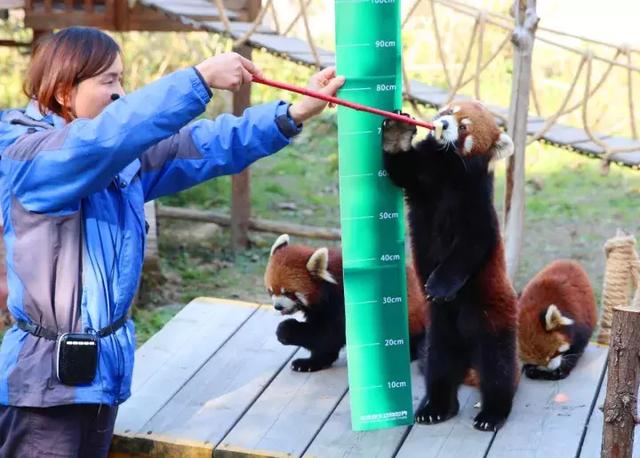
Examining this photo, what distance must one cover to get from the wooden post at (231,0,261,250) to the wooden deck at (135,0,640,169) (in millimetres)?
434

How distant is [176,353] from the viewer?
408 centimetres

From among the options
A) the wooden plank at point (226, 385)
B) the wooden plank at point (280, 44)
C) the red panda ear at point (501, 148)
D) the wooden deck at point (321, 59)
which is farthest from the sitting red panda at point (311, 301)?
the wooden plank at point (280, 44)

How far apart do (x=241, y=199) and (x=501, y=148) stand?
156 inches

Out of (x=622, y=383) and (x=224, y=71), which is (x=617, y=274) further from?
(x=224, y=71)

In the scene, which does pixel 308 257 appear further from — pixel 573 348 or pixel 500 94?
pixel 500 94

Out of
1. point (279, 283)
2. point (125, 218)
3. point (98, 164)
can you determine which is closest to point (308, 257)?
point (279, 283)

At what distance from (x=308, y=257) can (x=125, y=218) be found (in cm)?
131

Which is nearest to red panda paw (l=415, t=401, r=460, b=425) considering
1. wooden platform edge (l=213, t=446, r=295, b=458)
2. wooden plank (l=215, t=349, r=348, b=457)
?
wooden plank (l=215, t=349, r=348, b=457)

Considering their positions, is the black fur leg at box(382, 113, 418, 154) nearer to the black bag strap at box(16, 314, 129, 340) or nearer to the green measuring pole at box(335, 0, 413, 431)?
the green measuring pole at box(335, 0, 413, 431)

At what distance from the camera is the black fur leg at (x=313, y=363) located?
12.8 ft

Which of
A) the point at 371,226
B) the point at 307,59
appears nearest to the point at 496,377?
the point at 371,226

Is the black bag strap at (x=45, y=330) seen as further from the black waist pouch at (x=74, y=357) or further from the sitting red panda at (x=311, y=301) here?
the sitting red panda at (x=311, y=301)

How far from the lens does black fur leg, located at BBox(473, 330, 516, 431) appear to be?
3387 millimetres

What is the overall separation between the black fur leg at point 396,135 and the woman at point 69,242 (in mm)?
594
